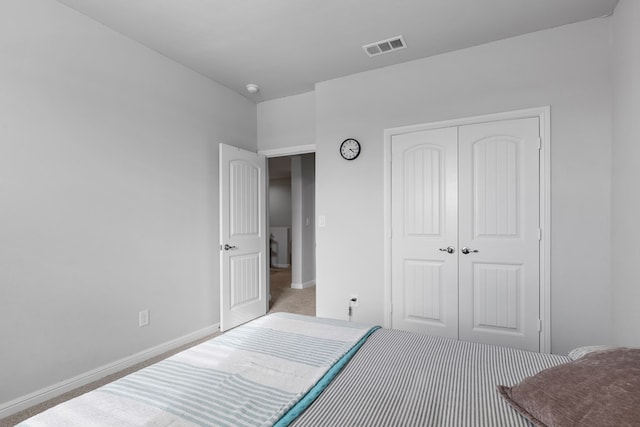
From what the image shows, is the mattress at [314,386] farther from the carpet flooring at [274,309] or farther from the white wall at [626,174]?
the carpet flooring at [274,309]

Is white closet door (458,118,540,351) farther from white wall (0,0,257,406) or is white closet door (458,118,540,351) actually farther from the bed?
white wall (0,0,257,406)

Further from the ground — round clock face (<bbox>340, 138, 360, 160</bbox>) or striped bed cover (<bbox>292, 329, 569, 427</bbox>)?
round clock face (<bbox>340, 138, 360, 160</bbox>)

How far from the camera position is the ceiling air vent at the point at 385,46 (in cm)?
268

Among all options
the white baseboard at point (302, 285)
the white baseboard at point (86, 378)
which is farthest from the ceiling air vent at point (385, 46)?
the white baseboard at point (302, 285)

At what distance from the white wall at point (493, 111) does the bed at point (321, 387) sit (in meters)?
1.45

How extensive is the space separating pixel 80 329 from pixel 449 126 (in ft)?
11.0

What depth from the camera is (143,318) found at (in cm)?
271

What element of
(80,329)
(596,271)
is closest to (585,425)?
(596,271)

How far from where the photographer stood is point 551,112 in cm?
252

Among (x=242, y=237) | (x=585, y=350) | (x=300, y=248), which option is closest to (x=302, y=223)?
(x=300, y=248)

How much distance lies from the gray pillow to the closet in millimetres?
1756

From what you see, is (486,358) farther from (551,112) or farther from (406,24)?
(406,24)

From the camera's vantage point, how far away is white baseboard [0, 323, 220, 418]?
1.95 meters

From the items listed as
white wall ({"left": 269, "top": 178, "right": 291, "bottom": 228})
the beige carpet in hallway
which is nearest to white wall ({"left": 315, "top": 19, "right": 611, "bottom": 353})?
the beige carpet in hallway
